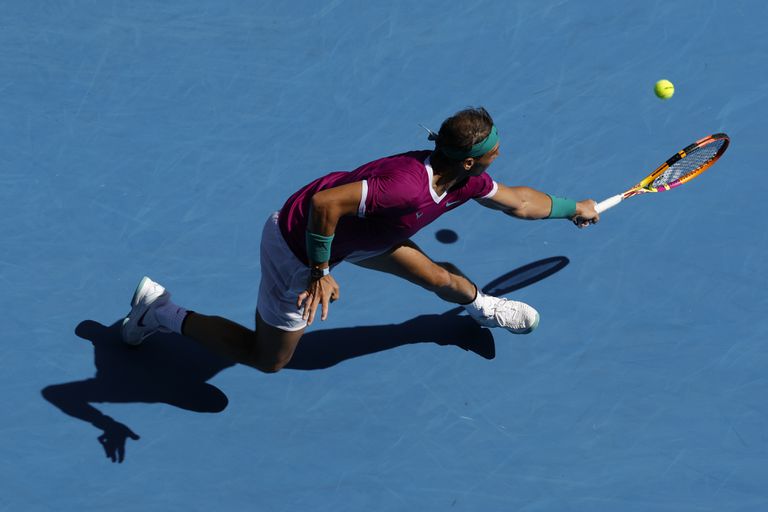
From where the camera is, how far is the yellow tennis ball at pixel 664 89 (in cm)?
655

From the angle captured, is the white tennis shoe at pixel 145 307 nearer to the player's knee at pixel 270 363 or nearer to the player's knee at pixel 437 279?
the player's knee at pixel 270 363

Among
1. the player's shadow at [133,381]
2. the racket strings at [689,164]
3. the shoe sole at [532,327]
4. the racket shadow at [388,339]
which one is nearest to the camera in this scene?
the player's shadow at [133,381]

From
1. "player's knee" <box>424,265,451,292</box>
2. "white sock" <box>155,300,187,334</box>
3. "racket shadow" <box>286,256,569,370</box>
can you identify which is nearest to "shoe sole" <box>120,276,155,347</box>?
"white sock" <box>155,300,187,334</box>

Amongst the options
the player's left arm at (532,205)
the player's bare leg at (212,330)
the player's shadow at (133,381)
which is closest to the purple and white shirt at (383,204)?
the player's left arm at (532,205)

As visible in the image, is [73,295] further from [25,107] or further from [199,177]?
[25,107]

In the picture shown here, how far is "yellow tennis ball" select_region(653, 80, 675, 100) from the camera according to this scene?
6.55m

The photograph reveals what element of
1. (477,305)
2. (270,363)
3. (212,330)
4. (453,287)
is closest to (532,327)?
(477,305)

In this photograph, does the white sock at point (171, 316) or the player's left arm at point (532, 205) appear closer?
the player's left arm at point (532, 205)

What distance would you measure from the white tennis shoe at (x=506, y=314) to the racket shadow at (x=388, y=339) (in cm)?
20

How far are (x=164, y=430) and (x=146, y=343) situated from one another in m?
0.52

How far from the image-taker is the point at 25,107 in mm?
6543

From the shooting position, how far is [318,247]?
4.50m

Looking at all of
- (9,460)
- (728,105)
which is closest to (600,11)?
(728,105)

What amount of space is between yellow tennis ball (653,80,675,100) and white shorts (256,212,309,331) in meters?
2.91
